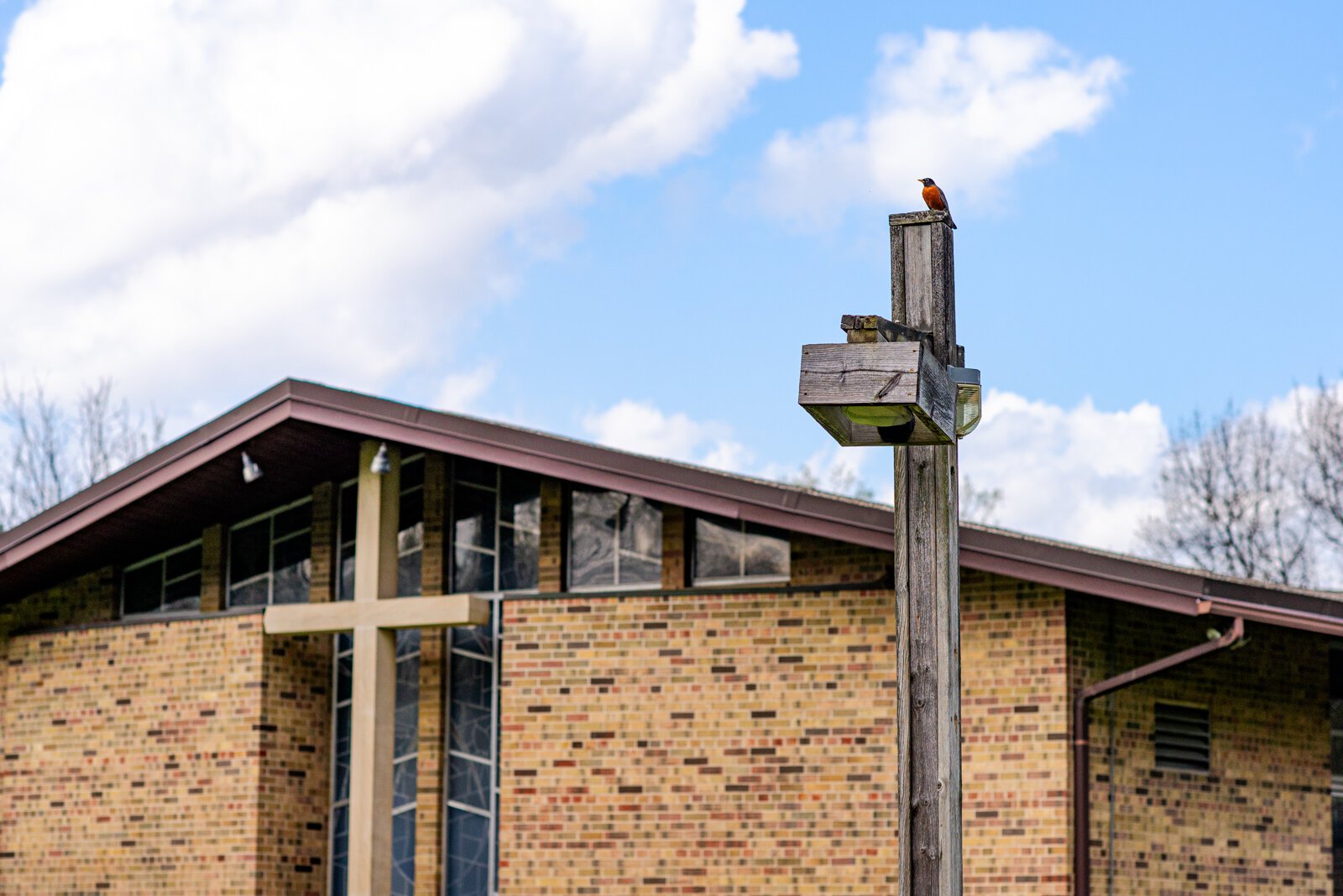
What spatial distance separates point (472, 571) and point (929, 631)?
7.49 m

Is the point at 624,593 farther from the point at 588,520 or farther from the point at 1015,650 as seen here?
the point at 1015,650

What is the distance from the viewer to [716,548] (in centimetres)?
1236

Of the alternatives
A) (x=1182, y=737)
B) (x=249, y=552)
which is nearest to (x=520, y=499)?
(x=249, y=552)

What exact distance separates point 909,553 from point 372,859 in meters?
7.44

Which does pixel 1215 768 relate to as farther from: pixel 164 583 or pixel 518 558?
pixel 164 583

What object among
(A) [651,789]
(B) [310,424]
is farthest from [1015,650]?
(B) [310,424]

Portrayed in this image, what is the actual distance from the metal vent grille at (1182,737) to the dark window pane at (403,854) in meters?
5.17

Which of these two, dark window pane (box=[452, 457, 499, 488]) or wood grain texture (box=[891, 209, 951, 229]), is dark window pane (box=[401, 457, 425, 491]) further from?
wood grain texture (box=[891, 209, 951, 229])

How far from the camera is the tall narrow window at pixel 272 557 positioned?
13914 millimetres

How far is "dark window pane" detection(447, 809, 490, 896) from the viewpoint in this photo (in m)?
12.8

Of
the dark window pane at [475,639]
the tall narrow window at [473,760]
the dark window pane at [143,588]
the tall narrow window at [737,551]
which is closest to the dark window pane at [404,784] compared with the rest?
the tall narrow window at [473,760]

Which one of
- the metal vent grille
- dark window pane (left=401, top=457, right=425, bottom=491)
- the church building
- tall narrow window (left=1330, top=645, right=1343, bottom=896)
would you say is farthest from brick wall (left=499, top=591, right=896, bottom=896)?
tall narrow window (left=1330, top=645, right=1343, bottom=896)

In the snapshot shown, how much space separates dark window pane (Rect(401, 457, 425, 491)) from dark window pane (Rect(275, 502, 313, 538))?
0.91 metres

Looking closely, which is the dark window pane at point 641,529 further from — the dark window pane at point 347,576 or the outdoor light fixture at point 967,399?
the outdoor light fixture at point 967,399
